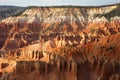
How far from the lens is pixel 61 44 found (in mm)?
125625

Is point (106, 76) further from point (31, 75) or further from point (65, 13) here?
point (65, 13)

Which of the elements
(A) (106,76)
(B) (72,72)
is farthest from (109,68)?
(B) (72,72)

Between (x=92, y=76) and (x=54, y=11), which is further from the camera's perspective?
(x=54, y=11)

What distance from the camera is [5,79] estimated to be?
2413 inches

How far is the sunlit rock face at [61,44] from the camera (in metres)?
60.8

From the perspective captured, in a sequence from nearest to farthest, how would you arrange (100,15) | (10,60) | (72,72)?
(72,72) → (10,60) → (100,15)

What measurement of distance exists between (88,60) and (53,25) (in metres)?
113

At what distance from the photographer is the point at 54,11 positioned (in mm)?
184500

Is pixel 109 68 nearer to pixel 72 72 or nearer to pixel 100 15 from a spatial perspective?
pixel 72 72

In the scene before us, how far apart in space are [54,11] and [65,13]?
23.0 ft

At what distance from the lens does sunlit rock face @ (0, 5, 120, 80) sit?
199 feet

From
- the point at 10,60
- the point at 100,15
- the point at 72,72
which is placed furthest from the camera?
the point at 100,15

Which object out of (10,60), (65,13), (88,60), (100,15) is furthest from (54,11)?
(88,60)

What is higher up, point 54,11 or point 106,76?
point 54,11
